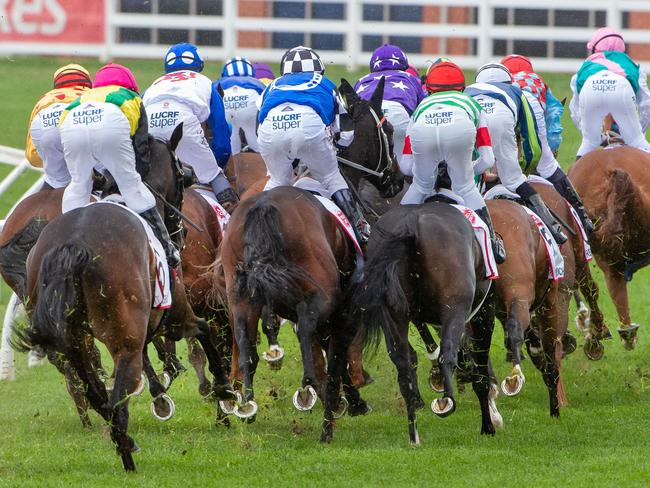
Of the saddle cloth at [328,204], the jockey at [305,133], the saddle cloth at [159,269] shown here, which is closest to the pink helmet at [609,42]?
the jockey at [305,133]

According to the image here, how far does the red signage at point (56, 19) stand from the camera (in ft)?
66.2

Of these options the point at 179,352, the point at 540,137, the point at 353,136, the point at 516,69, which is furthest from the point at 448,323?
the point at 179,352

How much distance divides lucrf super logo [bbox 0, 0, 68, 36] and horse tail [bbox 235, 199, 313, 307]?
14018 mm

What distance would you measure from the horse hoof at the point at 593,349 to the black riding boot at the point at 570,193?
1.14 meters

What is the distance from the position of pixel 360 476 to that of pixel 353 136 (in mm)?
2765

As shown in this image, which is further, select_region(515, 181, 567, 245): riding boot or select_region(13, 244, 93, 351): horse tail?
select_region(515, 181, 567, 245): riding boot

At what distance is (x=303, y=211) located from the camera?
745cm

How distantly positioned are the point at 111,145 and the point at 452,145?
6.73ft

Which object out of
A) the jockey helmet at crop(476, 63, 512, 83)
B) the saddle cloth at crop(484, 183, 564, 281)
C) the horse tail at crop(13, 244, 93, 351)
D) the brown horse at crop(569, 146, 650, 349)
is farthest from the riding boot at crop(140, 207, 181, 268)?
the brown horse at crop(569, 146, 650, 349)

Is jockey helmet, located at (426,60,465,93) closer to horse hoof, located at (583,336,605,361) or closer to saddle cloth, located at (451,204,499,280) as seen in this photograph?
saddle cloth, located at (451,204,499,280)

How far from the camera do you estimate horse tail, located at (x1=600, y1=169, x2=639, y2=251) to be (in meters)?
9.69

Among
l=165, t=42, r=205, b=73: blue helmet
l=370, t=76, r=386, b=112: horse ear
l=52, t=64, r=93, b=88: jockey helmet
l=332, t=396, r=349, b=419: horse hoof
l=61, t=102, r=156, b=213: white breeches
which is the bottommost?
l=332, t=396, r=349, b=419: horse hoof

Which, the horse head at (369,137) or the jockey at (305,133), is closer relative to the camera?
the jockey at (305,133)

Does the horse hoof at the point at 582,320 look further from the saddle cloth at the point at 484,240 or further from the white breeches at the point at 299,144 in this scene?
the white breeches at the point at 299,144
